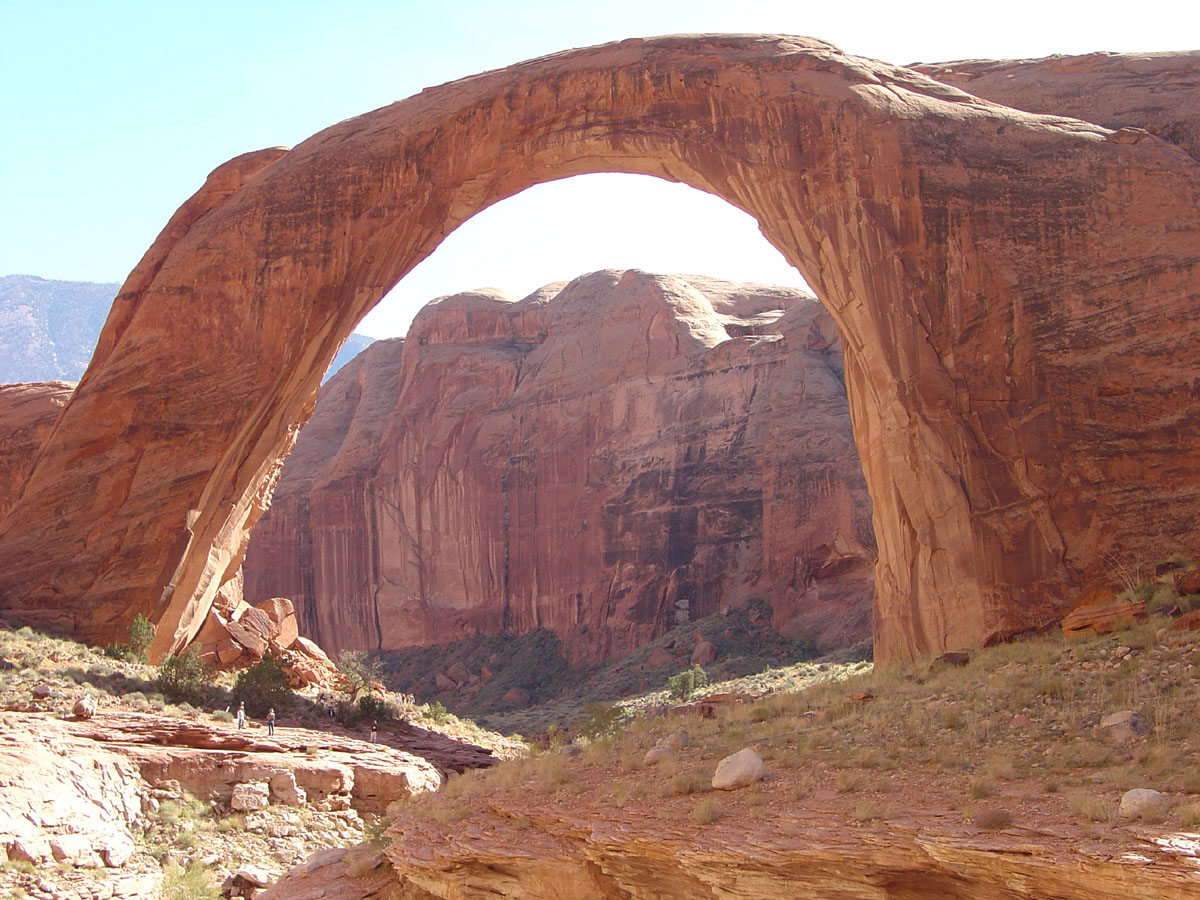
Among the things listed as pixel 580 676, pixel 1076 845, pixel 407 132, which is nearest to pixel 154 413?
pixel 407 132

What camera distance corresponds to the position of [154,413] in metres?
21.4

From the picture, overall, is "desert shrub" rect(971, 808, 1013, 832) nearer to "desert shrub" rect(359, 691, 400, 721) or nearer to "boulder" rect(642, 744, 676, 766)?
"boulder" rect(642, 744, 676, 766)

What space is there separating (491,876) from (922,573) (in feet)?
30.9

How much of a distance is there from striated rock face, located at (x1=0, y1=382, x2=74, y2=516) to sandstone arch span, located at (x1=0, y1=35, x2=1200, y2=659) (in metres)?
4.88

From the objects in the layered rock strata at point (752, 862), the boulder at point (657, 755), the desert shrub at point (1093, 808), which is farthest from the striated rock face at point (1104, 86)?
the layered rock strata at point (752, 862)

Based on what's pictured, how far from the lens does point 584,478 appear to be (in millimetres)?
44750

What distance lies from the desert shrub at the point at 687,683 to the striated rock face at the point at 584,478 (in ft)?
18.7

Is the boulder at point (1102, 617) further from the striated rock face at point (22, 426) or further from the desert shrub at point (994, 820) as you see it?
the striated rock face at point (22, 426)

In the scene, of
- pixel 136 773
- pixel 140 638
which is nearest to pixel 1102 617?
pixel 136 773

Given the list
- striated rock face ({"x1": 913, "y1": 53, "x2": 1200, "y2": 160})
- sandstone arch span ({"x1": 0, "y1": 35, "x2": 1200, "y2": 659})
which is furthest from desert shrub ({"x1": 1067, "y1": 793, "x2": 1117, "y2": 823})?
striated rock face ({"x1": 913, "y1": 53, "x2": 1200, "y2": 160})

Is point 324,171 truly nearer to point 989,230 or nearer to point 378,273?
point 378,273

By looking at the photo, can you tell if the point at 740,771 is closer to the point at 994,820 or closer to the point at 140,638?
the point at 994,820

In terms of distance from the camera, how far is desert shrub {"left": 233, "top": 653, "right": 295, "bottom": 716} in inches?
784

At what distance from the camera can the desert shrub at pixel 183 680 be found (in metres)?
18.9
